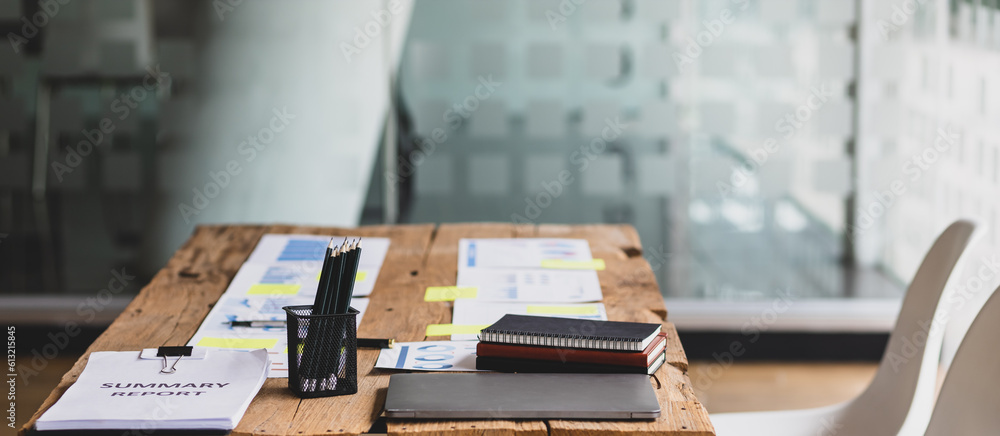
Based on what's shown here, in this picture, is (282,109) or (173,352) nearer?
(173,352)

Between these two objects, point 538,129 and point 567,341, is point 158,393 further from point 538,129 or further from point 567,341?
point 538,129

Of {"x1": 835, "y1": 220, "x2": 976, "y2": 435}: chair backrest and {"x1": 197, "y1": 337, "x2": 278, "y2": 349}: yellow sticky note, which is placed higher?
{"x1": 197, "y1": 337, "x2": 278, "y2": 349}: yellow sticky note

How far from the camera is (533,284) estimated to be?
1786mm

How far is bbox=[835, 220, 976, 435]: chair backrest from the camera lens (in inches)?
66.6

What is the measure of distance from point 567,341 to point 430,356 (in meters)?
0.22

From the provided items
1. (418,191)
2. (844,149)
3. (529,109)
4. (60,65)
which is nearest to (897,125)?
(844,149)

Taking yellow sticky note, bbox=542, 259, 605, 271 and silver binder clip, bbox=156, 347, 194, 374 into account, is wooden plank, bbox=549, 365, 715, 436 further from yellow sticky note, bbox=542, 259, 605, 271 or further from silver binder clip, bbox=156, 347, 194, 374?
yellow sticky note, bbox=542, 259, 605, 271

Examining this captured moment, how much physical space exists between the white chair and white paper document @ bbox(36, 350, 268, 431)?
38.0 inches

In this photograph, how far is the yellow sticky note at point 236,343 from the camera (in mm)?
1446

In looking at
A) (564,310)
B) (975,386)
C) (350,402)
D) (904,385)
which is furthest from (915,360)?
(350,402)

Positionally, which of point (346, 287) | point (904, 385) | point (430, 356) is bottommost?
point (904, 385)

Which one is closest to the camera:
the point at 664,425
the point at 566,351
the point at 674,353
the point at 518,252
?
the point at 664,425

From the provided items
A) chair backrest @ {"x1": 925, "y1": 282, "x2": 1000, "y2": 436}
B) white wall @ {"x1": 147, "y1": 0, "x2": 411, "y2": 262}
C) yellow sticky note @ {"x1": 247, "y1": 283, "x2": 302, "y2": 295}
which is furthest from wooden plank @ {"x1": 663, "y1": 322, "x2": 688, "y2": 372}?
white wall @ {"x1": 147, "y1": 0, "x2": 411, "y2": 262}

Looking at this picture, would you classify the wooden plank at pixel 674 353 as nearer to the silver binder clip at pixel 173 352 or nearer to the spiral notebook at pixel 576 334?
the spiral notebook at pixel 576 334
